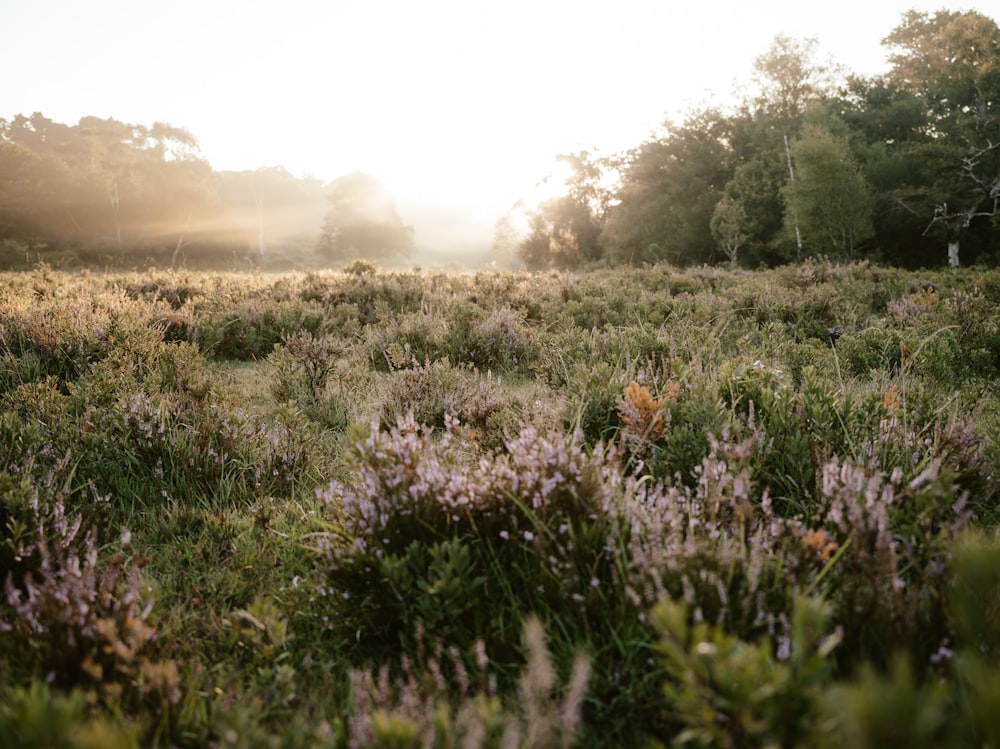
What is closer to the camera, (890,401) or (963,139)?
(890,401)

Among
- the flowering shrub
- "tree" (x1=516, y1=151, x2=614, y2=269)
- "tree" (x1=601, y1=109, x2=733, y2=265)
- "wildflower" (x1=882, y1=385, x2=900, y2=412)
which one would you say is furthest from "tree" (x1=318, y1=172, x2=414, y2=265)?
the flowering shrub

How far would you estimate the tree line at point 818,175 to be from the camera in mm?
31422

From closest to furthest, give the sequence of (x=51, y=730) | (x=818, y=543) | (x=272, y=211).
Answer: (x=51, y=730)
(x=818, y=543)
(x=272, y=211)

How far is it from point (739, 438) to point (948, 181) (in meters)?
39.5

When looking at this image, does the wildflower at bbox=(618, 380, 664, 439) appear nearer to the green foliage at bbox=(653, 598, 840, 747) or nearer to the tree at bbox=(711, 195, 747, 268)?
the green foliage at bbox=(653, 598, 840, 747)

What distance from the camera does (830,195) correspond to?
3145 centimetres

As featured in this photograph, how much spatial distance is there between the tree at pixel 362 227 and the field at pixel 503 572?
5527 centimetres

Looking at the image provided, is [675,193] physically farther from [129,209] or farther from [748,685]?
[748,685]

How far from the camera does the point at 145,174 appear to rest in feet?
147

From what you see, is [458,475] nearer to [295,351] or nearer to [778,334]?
[295,351]

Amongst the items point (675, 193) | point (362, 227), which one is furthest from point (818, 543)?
point (362, 227)

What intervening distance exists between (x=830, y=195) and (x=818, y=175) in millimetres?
1337

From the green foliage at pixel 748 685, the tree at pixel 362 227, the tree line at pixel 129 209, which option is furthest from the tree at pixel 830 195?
the tree at pixel 362 227

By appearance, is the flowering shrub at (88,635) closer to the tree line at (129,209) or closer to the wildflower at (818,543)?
the wildflower at (818,543)
